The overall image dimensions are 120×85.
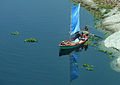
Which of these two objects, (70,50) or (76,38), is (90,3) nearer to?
(76,38)

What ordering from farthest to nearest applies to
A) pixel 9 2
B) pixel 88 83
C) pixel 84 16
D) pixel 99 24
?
pixel 9 2
pixel 84 16
pixel 99 24
pixel 88 83

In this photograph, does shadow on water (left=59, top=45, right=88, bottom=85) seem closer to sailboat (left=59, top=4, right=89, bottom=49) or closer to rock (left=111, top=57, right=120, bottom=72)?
sailboat (left=59, top=4, right=89, bottom=49)

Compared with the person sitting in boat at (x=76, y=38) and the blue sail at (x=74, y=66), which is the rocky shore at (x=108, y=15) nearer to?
the person sitting in boat at (x=76, y=38)

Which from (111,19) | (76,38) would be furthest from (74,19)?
(111,19)

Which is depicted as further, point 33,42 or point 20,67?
point 33,42

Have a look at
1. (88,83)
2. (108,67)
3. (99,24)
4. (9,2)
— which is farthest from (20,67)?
(9,2)

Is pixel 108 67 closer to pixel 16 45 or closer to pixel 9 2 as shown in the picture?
pixel 16 45
